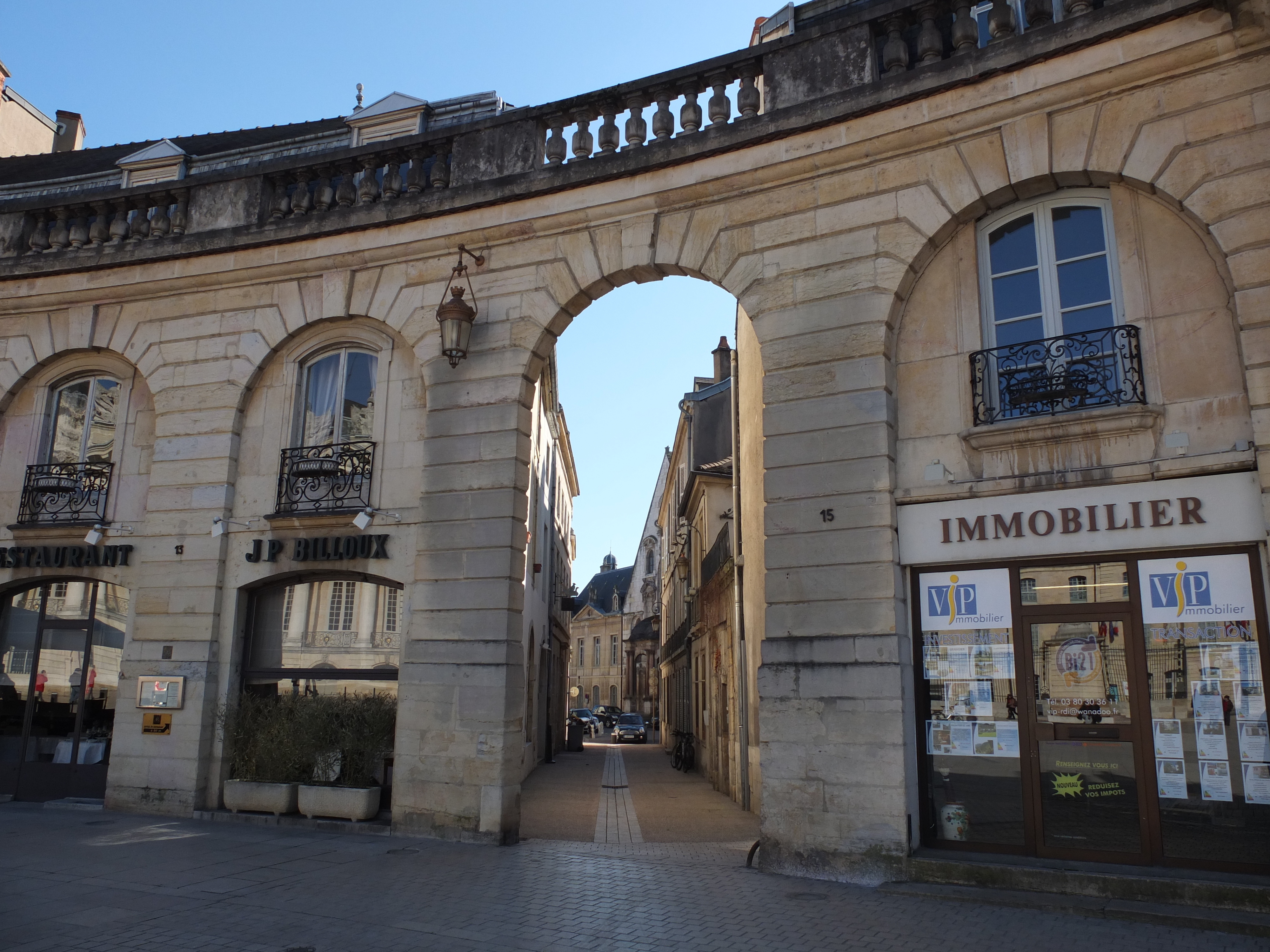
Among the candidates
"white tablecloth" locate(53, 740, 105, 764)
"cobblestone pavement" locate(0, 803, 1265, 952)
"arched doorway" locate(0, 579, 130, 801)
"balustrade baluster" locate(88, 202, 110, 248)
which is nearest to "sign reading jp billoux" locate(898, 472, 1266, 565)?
"cobblestone pavement" locate(0, 803, 1265, 952)

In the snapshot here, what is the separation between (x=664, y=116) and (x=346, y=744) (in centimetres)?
758

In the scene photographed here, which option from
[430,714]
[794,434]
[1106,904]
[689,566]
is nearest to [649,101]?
[794,434]

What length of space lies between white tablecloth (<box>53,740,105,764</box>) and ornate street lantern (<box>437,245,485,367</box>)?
6.48m

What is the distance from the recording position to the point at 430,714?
978 cm

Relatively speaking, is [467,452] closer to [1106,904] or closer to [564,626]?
[1106,904]

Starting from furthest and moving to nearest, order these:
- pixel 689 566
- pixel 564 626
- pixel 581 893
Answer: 1. pixel 564 626
2. pixel 689 566
3. pixel 581 893

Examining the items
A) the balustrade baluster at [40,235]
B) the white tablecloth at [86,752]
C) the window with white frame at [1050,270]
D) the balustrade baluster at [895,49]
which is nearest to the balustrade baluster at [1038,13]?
the balustrade baluster at [895,49]

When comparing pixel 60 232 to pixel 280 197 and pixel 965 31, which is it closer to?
pixel 280 197

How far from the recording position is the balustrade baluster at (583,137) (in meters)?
10.4

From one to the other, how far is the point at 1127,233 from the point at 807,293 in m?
2.75

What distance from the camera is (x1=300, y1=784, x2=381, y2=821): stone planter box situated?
32.8 feet

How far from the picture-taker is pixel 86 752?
11.6 meters

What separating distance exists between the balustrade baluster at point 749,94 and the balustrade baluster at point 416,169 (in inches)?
150

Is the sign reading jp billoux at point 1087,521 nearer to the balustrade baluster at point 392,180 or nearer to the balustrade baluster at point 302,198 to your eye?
the balustrade baluster at point 392,180
